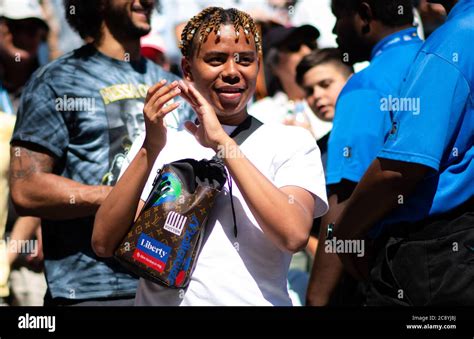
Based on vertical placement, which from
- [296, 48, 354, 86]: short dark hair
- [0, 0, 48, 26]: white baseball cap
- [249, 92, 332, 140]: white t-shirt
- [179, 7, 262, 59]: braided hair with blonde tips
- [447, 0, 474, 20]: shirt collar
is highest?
[447, 0, 474, 20]: shirt collar

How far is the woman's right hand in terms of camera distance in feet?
10.3

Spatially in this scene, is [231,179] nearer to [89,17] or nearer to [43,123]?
[43,123]

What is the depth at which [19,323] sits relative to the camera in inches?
132

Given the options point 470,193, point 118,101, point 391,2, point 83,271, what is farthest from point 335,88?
point 470,193

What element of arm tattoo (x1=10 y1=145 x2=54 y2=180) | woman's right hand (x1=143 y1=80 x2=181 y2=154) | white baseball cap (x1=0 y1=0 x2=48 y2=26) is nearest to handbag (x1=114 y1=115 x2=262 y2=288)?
woman's right hand (x1=143 y1=80 x2=181 y2=154)

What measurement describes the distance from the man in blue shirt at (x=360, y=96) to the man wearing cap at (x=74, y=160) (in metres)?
0.71

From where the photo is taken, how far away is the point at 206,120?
10.3 feet

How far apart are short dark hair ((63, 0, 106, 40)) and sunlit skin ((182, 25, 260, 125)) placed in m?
1.21

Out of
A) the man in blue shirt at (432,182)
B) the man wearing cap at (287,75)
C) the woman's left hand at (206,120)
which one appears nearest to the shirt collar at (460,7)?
the man in blue shirt at (432,182)

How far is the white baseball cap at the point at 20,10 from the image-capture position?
6.00 meters

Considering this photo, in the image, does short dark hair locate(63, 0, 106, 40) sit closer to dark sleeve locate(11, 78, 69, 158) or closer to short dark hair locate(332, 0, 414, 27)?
dark sleeve locate(11, 78, 69, 158)

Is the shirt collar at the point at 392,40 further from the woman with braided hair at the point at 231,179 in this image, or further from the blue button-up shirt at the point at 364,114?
the woman with braided hair at the point at 231,179

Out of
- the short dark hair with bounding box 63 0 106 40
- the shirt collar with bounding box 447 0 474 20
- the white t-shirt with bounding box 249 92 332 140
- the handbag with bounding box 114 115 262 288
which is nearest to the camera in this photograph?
the handbag with bounding box 114 115 262 288

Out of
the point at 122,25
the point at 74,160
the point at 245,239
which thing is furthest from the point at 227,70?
the point at 122,25
